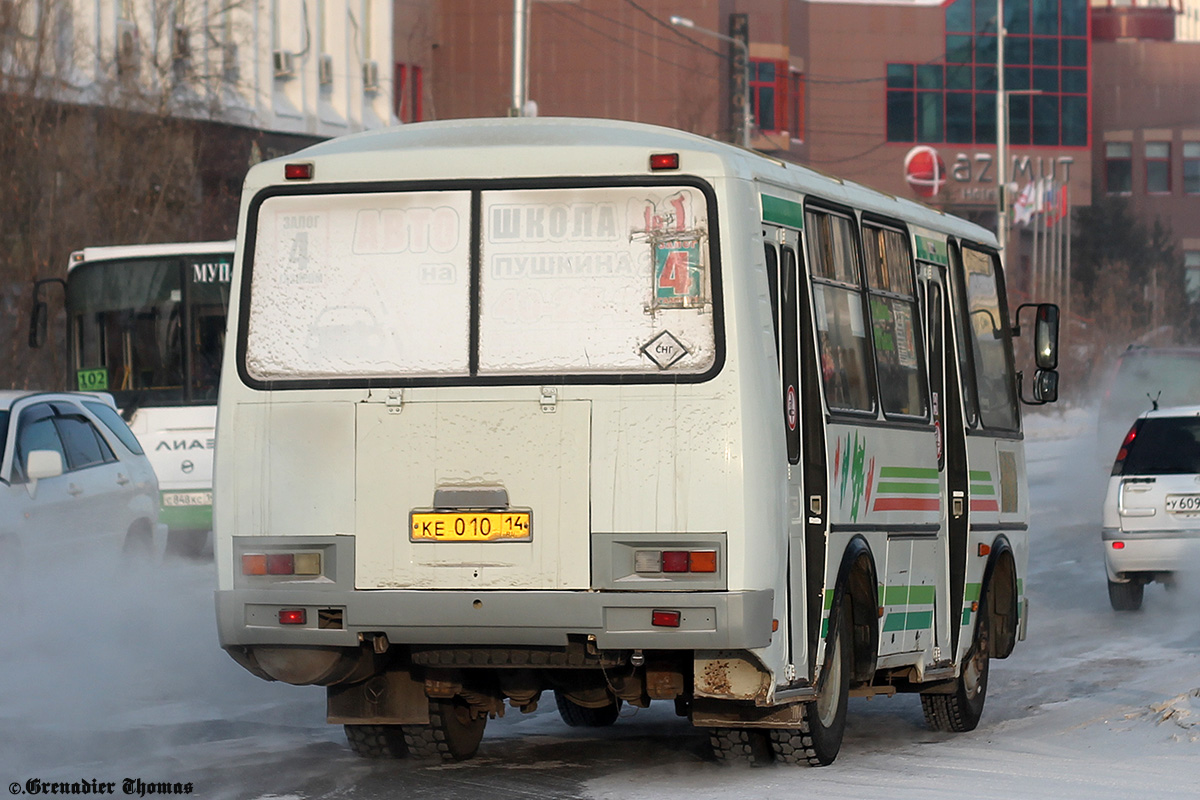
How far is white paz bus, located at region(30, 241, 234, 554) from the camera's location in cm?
2464

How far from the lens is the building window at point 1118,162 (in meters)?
97.9

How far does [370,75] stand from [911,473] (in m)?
44.6

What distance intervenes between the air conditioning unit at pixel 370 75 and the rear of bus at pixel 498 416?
149 ft

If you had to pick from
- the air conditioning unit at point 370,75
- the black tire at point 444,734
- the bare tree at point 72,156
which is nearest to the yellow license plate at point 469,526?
the black tire at point 444,734

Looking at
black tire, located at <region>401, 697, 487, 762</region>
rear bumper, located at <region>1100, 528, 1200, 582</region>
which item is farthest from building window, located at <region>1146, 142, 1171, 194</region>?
black tire, located at <region>401, 697, 487, 762</region>

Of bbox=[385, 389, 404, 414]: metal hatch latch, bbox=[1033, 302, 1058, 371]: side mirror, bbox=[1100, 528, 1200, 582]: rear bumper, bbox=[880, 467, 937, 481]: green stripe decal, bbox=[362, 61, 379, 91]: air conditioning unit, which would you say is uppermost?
bbox=[362, 61, 379, 91]: air conditioning unit

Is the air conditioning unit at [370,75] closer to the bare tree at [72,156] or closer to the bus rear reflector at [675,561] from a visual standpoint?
the bare tree at [72,156]

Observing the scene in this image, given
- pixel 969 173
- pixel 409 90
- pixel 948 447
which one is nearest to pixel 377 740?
pixel 948 447

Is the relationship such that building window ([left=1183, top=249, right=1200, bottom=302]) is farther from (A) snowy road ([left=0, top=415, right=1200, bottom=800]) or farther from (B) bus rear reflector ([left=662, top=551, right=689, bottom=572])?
(B) bus rear reflector ([left=662, top=551, right=689, bottom=572])

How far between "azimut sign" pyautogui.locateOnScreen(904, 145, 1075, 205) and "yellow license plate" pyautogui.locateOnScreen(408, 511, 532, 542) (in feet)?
254

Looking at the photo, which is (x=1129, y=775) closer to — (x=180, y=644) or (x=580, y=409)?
(x=580, y=409)

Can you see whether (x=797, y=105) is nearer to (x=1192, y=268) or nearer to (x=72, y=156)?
(x=1192, y=268)

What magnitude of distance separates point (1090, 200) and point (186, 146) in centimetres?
6122

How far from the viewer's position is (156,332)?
25.3 metres
